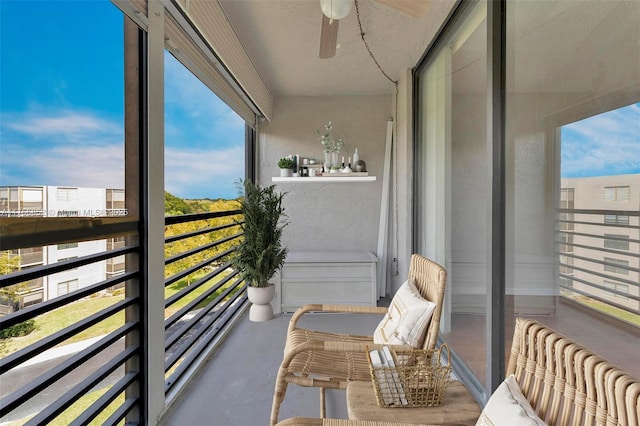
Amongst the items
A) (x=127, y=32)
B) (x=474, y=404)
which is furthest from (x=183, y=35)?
(x=474, y=404)

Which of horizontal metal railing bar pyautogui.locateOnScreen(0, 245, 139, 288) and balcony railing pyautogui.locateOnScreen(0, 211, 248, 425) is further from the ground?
horizontal metal railing bar pyautogui.locateOnScreen(0, 245, 139, 288)

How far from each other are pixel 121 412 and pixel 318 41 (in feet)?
9.29

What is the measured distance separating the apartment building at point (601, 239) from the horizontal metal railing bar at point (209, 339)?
2196 mm

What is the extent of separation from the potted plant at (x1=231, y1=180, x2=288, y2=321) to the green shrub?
6.25ft

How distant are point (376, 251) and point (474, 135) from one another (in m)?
2.32

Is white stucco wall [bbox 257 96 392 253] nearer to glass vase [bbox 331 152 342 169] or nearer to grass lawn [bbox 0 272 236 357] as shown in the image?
glass vase [bbox 331 152 342 169]

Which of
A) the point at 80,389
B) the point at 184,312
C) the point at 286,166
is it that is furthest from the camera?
the point at 286,166

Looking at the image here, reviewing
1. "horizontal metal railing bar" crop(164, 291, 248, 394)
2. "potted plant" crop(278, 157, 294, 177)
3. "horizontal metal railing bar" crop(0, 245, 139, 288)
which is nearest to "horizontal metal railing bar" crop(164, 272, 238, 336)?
"horizontal metal railing bar" crop(164, 291, 248, 394)

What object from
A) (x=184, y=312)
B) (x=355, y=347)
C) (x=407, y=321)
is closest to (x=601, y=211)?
(x=407, y=321)

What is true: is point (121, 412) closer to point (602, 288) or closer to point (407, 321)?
point (407, 321)

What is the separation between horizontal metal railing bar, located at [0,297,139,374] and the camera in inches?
39.3

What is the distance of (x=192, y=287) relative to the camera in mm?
2404

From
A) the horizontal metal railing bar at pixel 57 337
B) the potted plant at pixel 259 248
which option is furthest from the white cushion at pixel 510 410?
the potted plant at pixel 259 248

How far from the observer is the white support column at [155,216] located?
5.20 ft
